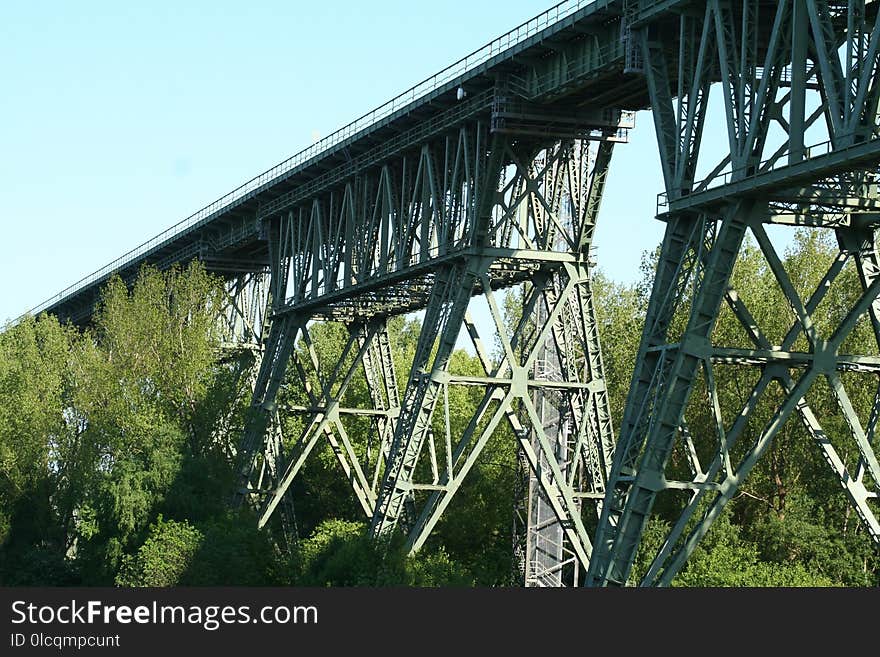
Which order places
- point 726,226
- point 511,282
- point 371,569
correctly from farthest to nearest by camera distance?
point 511,282, point 371,569, point 726,226

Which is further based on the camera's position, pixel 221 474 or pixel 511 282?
pixel 221 474

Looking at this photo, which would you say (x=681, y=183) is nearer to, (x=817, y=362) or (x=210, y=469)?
(x=817, y=362)

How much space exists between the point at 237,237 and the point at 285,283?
564cm

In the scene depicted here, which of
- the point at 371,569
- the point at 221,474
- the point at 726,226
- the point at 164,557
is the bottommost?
the point at 164,557

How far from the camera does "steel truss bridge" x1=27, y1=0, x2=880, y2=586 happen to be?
2509cm

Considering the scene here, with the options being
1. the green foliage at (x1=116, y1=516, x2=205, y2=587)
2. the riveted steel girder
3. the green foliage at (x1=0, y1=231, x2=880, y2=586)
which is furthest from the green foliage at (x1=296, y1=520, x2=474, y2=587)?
the riveted steel girder

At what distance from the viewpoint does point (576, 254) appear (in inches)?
1407

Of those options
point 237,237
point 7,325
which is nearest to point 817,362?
point 237,237

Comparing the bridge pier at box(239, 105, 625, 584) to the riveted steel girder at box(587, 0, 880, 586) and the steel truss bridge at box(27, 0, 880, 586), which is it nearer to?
the steel truss bridge at box(27, 0, 880, 586)

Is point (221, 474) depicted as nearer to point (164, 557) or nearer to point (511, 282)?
point (164, 557)

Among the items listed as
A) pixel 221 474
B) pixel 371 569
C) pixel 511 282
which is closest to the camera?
pixel 371 569

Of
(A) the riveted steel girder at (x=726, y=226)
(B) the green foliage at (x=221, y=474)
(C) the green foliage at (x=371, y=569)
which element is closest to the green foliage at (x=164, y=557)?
(B) the green foliage at (x=221, y=474)

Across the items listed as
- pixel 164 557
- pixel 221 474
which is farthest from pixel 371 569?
pixel 221 474

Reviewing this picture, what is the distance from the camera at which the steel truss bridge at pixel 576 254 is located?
988 inches
